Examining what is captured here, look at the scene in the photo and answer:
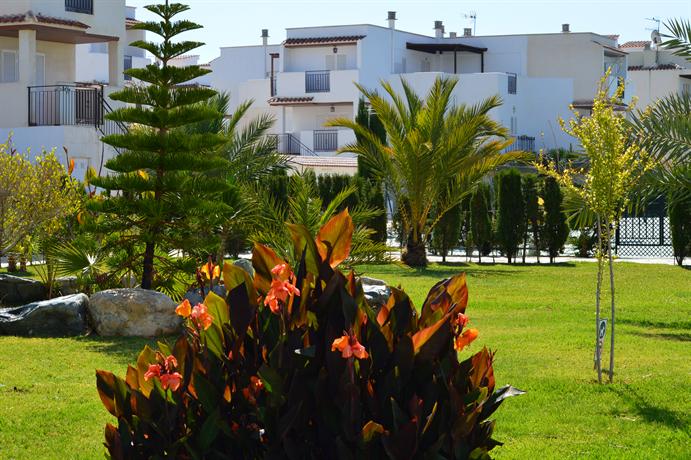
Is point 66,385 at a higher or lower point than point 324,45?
lower

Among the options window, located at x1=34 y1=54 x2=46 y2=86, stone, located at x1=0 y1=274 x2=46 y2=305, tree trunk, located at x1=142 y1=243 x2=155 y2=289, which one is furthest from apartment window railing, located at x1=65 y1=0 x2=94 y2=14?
tree trunk, located at x1=142 y1=243 x2=155 y2=289

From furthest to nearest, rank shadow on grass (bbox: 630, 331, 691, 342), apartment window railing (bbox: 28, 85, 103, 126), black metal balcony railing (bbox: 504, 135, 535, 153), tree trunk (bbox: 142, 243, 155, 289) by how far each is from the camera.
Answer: black metal balcony railing (bbox: 504, 135, 535, 153), apartment window railing (bbox: 28, 85, 103, 126), tree trunk (bbox: 142, 243, 155, 289), shadow on grass (bbox: 630, 331, 691, 342)

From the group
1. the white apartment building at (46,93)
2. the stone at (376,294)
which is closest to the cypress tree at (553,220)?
the white apartment building at (46,93)

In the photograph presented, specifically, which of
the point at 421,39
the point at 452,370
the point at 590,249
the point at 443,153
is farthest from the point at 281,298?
the point at 421,39

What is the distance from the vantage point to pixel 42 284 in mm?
15789

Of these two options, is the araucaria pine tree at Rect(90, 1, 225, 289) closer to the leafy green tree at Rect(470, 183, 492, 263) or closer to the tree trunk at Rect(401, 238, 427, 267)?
the tree trunk at Rect(401, 238, 427, 267)

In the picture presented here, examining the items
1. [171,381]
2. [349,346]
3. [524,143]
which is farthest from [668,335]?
[524,143]

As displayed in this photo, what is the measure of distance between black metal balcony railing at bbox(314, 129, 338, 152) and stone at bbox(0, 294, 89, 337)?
1873 inches

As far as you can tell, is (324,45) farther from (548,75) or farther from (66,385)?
(66,385)

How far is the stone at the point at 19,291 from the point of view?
613 inches

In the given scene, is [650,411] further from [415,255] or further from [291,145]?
[291,145]

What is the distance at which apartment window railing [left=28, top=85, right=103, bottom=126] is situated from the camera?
29688 mm

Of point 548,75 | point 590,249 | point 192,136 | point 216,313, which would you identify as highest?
point 548,75

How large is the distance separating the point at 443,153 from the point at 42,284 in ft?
38.3
